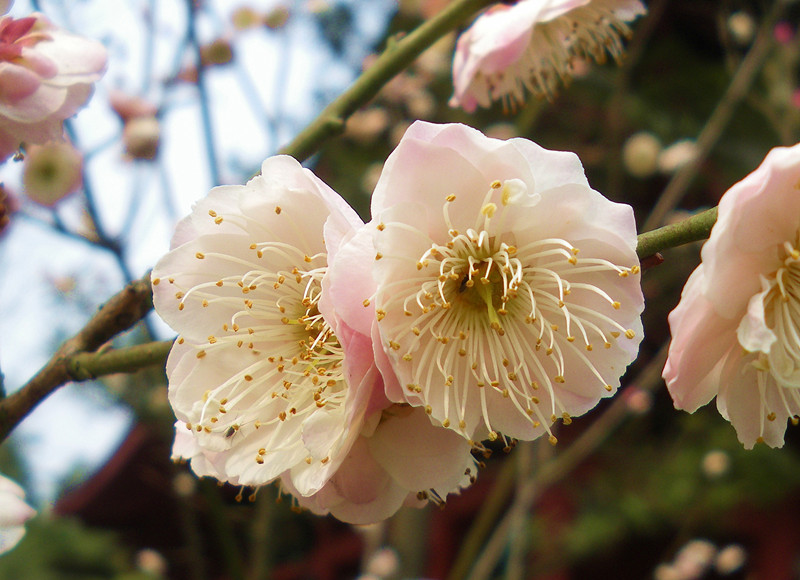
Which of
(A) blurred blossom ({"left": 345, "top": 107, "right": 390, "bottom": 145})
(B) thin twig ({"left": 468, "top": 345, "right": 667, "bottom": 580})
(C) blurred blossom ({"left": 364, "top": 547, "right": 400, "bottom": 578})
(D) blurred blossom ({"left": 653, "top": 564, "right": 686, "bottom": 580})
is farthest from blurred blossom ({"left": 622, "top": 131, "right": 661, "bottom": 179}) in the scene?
(C) blurred blossom ({"left": 364, "top": 547, "right": 400, "bottom": 578})

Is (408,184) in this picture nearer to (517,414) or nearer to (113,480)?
(517,414)

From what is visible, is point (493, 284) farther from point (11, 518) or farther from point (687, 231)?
point (11, 518)

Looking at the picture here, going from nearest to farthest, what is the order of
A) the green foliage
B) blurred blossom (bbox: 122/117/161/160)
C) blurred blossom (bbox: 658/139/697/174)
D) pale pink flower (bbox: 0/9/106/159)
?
pale pink flower (bbox: 0/9/106/159) → blurred blossom (bbox: 122/117/161/160) → blurred blossom (bbox: 658/139/697/174) → the green foliage

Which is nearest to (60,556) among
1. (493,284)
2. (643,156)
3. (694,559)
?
(694,559)

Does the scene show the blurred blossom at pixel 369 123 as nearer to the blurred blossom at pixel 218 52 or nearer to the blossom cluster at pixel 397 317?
the blurred blossom at pixel 218 52

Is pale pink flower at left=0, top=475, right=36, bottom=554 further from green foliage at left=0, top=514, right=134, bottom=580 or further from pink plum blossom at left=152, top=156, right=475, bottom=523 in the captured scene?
green foliage at left=0, top=514, right=134, bottom=580
